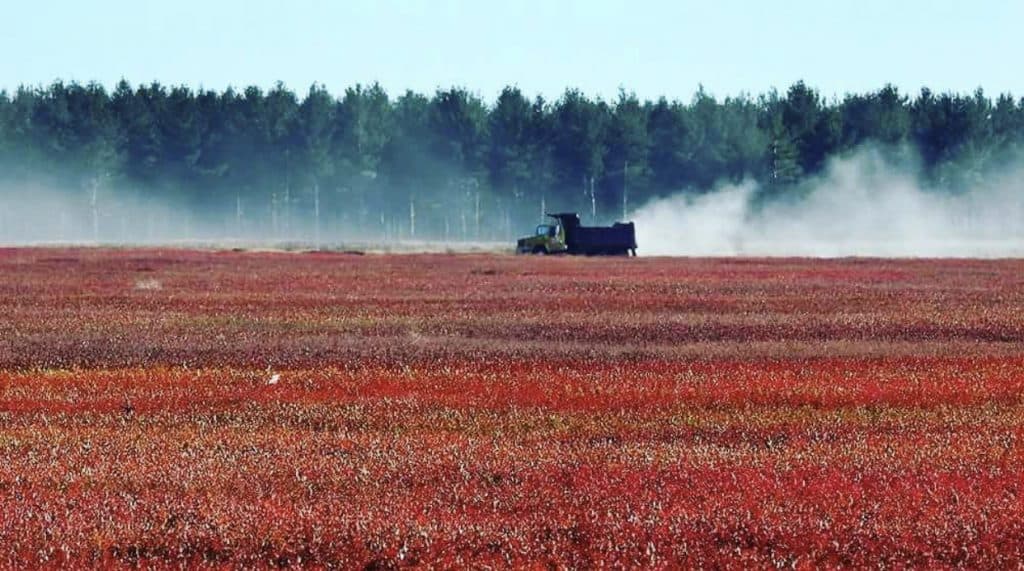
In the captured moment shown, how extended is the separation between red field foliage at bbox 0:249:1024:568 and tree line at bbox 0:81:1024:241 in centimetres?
10289

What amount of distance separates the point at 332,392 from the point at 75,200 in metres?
135

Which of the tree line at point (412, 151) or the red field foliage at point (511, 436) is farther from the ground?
the tree line at point (412, 151)

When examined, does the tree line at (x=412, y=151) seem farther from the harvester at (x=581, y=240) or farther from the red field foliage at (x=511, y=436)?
the red field foliage at (x=511, y=436)

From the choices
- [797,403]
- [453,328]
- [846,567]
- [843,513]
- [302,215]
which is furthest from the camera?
[302,215]

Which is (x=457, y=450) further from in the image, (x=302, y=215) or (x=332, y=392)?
(x=302, y=215)

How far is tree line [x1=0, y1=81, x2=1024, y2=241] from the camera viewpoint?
5468 inches

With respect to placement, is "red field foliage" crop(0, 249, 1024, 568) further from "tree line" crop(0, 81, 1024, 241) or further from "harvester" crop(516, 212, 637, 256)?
"tree line" crop(0, 81, 1024, 241)

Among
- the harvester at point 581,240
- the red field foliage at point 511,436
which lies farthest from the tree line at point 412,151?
the red field foliage at point 511,436

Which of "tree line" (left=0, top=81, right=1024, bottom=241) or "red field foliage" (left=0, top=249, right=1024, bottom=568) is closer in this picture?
"red field foliage" (left=0, top=249, right=1024, bottom=568)

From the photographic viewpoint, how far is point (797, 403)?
65.0 feet

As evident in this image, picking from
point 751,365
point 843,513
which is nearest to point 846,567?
point 843,513

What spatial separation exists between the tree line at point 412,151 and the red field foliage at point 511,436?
338ft

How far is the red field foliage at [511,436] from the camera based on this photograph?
11.6 m

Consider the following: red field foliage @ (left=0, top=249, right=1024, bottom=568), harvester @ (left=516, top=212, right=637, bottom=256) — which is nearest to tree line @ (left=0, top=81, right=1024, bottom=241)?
harvester @ (left=516, top=212, right=637, bottom=256)
